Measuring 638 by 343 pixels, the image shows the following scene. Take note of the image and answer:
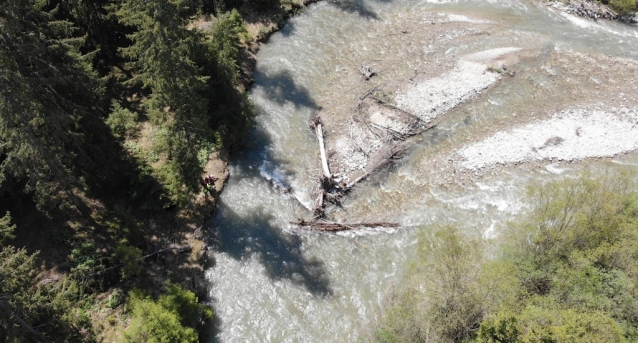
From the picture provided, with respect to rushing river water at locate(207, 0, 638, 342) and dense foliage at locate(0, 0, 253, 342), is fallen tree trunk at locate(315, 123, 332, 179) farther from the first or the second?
dense foliage at locate(0, 0, 253, 342)

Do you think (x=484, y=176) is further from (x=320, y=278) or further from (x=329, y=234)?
(x=320, y=278)

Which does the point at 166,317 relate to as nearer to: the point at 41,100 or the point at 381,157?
the point at 41,100

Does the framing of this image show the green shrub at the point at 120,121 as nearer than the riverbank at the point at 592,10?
Yes

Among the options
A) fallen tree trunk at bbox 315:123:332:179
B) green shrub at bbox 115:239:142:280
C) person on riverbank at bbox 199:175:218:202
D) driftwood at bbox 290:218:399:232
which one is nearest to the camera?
green shrub at bbox 115:239:142:280

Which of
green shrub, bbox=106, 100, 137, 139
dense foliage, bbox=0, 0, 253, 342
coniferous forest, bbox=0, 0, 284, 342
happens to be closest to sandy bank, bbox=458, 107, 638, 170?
coniferous forest, bbox=0, 0, 284, 342

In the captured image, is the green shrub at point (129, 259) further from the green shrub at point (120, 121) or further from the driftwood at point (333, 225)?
the driftwood at point (333, 225)

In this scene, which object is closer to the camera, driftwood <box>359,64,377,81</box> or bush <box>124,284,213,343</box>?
bush <box>124,284,213,343</box>

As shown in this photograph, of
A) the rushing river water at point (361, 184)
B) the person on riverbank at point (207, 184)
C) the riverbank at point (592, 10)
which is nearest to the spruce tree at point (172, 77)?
the person on riverbank at point (207, 184)

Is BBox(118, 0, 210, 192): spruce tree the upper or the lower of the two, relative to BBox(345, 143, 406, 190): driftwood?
upper
